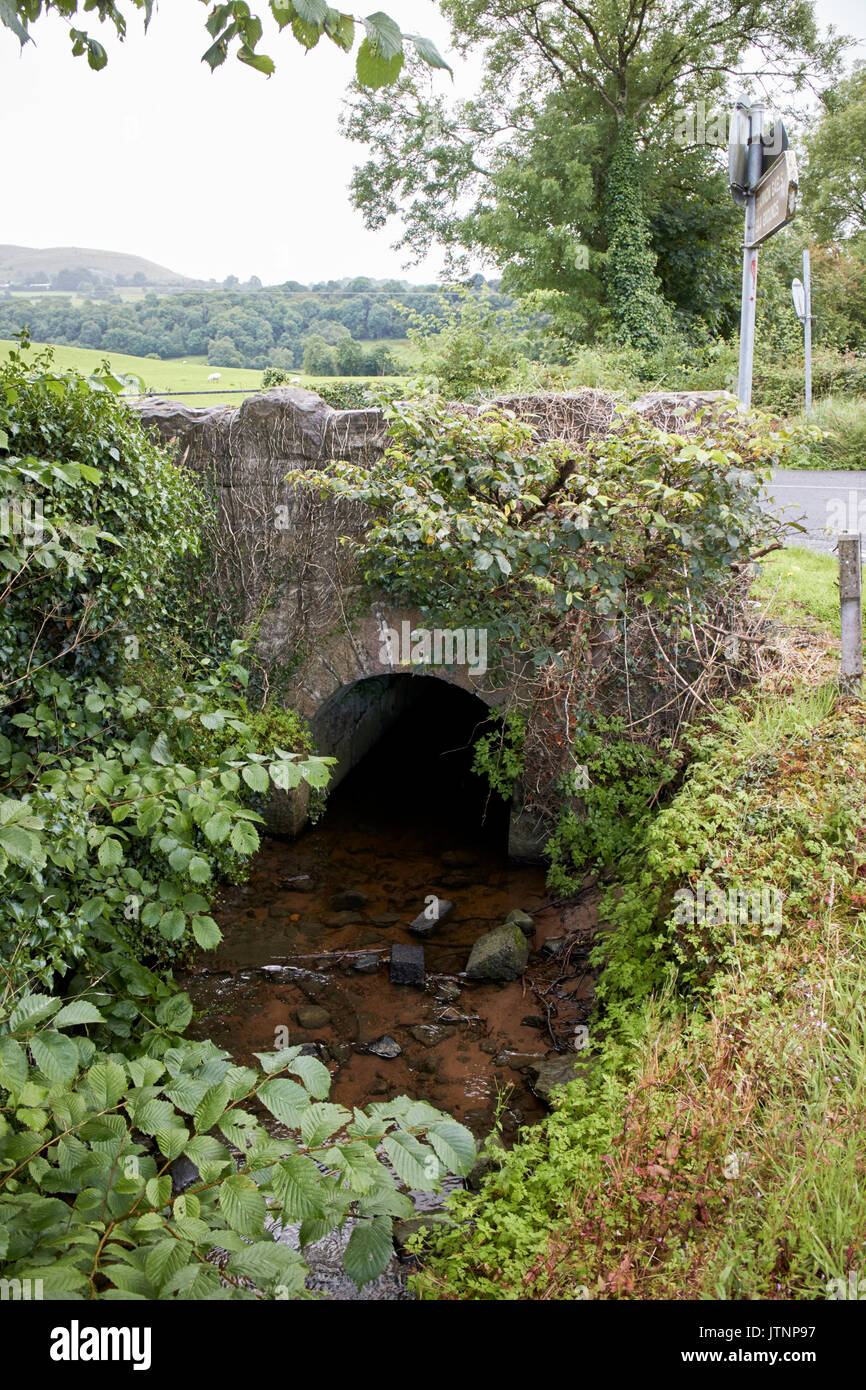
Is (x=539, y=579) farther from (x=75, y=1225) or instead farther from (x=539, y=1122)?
(x=75, y=1225)

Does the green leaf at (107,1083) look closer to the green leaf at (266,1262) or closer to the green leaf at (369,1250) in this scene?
the green leaf at (266,1262)

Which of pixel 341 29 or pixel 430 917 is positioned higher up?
pixel 341 29

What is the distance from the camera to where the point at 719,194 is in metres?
18.1

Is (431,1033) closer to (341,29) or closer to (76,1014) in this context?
(76,1014)

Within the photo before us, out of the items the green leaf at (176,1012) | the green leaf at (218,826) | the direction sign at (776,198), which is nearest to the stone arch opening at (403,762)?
the direction sign at (776,198)

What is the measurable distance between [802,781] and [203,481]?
5.35 meters

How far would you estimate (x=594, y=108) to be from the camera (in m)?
19.1

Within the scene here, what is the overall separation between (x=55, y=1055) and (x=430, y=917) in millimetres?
4683

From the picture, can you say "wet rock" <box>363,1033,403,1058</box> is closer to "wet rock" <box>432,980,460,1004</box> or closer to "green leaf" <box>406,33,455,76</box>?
"wet rock" <box>432,980,460,1004</box>

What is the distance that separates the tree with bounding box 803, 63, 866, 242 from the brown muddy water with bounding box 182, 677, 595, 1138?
28.1m

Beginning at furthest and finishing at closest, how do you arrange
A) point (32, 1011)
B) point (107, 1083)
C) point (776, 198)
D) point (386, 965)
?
point (386, 965) < point (776, 198) < point (32, 1011) < point (107, 1083)

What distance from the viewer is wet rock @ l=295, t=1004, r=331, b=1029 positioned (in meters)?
5.48

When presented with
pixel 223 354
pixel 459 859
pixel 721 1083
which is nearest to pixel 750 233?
pixel 721 1083
